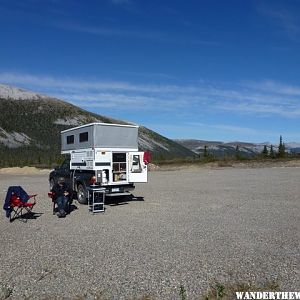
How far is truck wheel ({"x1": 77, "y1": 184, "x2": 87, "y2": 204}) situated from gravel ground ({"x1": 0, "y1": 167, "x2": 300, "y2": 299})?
2590 mm

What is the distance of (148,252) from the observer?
8.92 m

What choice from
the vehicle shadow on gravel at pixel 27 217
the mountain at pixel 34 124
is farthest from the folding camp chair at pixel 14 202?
the mountain at pixel 34 124

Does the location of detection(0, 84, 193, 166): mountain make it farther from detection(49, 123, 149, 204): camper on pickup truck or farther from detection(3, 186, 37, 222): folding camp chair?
detection(3, 186, 37, 222): folding camp chair

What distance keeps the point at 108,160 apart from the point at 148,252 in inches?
369

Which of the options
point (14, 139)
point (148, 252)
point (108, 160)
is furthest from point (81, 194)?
point (14, 139)

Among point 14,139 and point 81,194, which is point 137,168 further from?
point 14,139

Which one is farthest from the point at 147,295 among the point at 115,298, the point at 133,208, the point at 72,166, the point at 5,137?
the point at 5,137

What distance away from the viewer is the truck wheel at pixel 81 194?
1823cm

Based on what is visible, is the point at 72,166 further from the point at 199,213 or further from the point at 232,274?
the point at 232,274

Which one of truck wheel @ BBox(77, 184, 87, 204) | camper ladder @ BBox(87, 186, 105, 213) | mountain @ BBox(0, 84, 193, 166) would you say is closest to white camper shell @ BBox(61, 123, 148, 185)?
truck wheel @ BBox(77, 184, 87, 204)

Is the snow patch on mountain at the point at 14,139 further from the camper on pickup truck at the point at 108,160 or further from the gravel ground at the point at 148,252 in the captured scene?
the gravel ground at the point at 148,252

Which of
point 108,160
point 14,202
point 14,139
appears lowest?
point 14,202

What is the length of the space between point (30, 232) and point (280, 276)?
6.95 m

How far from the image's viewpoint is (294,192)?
68.7 ft
